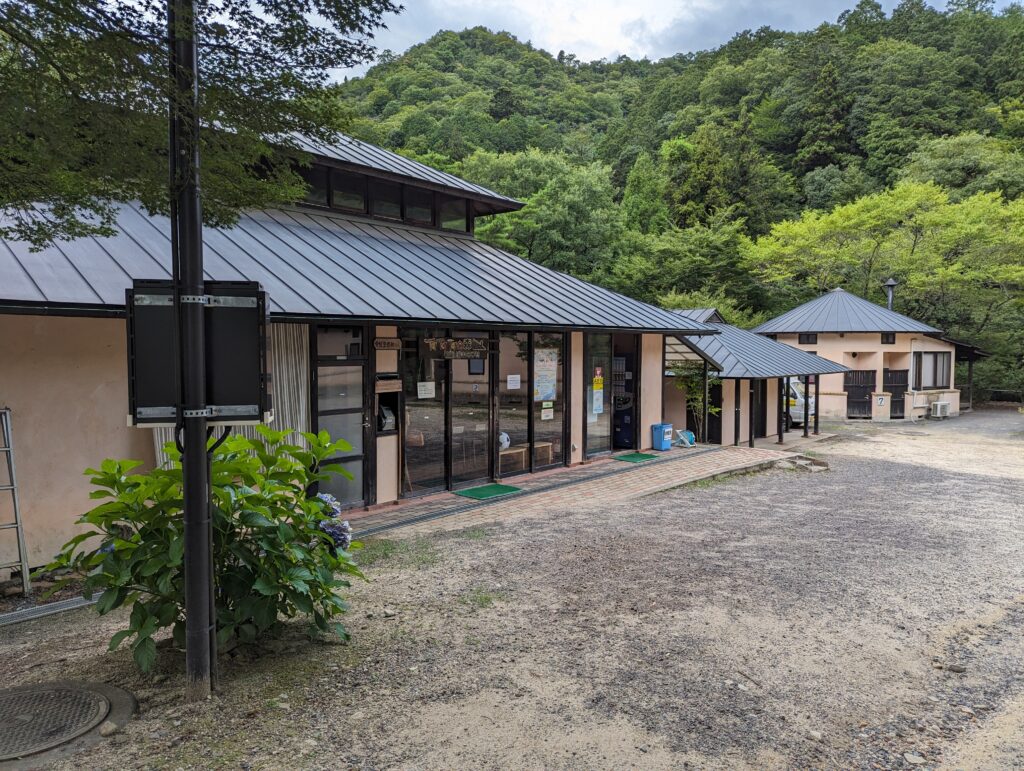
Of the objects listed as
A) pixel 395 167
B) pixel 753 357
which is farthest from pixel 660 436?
pixel 395 167

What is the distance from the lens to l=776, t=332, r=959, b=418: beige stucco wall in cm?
2459

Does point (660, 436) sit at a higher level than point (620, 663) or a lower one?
higher

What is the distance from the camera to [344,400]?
8.33 m

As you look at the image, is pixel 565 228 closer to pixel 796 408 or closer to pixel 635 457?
pixel 796 408

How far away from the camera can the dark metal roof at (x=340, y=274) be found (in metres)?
5.88

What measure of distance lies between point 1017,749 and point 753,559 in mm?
3474

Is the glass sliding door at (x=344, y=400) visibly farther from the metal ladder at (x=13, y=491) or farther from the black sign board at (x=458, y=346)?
the metal ladder at (x=13, y=491)

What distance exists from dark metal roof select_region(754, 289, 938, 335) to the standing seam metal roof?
5.65 meters

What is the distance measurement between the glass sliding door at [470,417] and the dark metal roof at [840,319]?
63.2 ft

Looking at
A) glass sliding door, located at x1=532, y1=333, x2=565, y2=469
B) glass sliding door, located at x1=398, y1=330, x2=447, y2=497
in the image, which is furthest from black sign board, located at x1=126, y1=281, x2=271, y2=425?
glass sliding door, located at x1=532, y1=333, x2=565, y2=469

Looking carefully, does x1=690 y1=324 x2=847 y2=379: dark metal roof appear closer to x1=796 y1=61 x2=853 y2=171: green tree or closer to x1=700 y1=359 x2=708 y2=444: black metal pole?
x1=700 y1=359 x2=708 y2=444: black metal pole

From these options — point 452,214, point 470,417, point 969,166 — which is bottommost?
point 470,417

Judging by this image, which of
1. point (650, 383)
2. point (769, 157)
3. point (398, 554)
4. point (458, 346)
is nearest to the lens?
point (398, 554)

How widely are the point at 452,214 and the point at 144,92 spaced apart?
9.39 m
